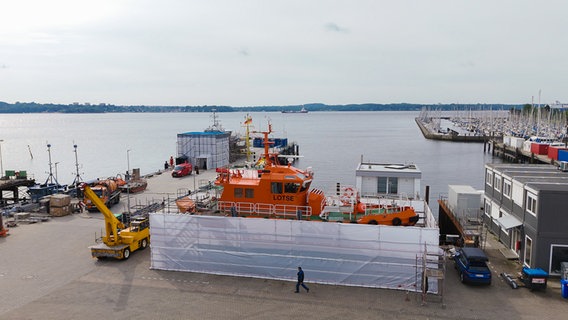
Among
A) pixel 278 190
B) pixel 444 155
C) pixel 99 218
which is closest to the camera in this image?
pixel 278 190

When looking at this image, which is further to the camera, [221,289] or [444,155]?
[444,155]

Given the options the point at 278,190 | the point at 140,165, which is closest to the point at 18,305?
the point at 278,190

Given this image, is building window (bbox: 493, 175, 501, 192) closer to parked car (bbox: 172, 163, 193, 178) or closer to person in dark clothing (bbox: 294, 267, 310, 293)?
person in dark clothing (bbox: 294, 267, 310, 293)

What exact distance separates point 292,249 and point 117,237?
1000cm

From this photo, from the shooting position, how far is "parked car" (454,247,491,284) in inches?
744

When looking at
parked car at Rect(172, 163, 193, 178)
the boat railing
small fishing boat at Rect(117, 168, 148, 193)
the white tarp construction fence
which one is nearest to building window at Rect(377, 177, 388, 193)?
the boat railing

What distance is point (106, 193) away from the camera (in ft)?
114

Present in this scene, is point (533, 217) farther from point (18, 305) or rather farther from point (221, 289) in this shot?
point (18, 305)

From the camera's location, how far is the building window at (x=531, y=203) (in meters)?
20.4

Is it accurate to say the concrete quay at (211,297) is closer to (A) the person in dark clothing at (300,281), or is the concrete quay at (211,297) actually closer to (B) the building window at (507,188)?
(A) the person in dark clothing at (300,281)

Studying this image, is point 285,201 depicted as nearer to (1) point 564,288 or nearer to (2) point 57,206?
(1) point 564,288

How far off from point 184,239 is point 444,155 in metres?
82.9

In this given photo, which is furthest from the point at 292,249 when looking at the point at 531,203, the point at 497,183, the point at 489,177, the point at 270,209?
the point at 489,177

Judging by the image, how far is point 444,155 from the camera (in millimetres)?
93688
